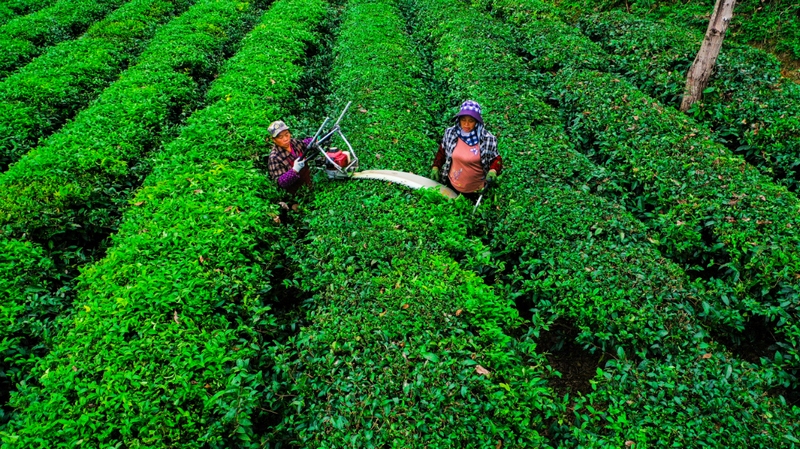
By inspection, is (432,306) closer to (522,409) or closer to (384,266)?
(384,266)

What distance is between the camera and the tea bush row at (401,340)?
3.49 meters

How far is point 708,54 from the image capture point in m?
7.87

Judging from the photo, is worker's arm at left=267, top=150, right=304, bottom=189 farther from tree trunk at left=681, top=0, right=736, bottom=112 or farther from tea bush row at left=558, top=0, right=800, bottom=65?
tea bush row at left=558, top=0, right=800, bottom=65

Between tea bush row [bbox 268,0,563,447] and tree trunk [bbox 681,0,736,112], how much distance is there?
5.58 m

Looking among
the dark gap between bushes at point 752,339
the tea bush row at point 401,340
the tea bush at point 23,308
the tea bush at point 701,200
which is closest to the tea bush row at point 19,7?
the tea bush at point 23,308

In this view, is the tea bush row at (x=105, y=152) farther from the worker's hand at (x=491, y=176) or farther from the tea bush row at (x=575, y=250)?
the tea bush row at (x=575, y=250)

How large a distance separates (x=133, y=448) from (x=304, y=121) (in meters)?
6.32

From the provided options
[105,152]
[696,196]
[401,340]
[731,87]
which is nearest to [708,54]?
[731,87]

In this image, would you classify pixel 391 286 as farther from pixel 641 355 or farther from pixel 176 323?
pixel 641 355

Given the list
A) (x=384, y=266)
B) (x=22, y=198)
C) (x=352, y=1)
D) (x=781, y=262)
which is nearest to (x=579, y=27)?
(x=352, y=1)

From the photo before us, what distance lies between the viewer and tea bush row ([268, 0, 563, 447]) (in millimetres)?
3486

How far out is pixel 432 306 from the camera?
14.1 ft

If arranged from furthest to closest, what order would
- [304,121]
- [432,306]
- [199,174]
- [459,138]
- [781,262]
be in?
[304,121] < [199,174] < [459,138] < [781,262] < [432,306]

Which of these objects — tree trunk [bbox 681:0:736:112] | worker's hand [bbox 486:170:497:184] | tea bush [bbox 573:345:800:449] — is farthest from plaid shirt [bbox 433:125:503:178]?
tree trunk [bbox 681:0:736:112]
